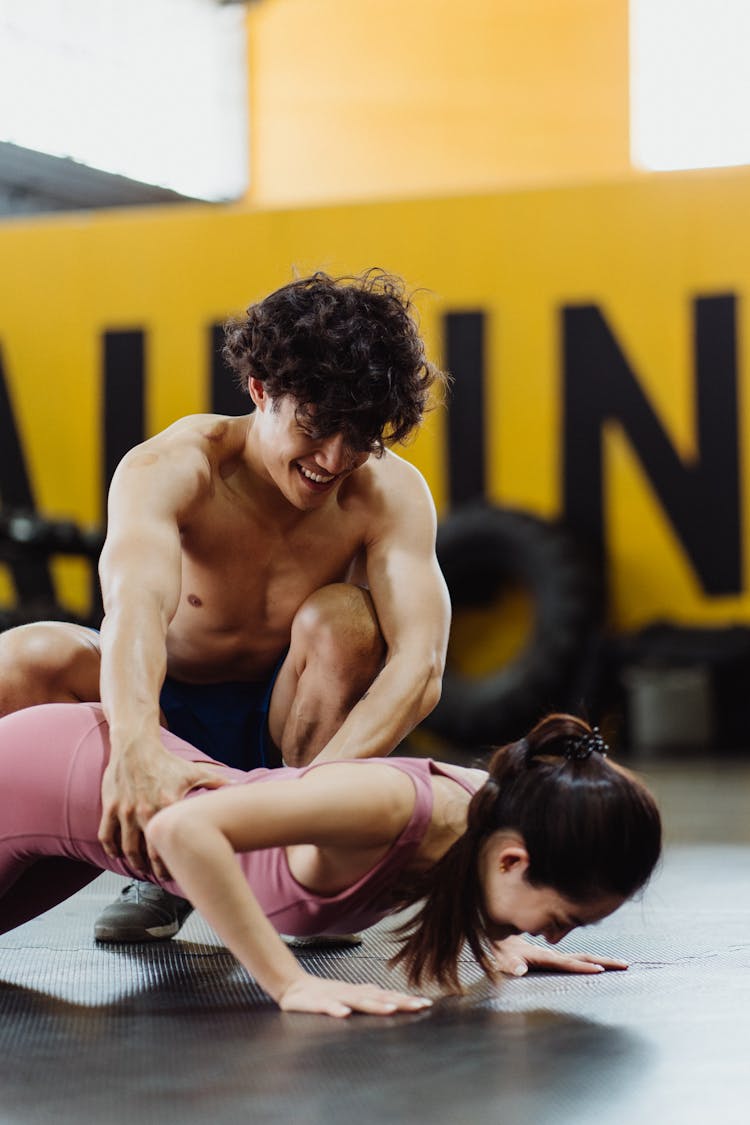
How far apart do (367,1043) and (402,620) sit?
0.87m

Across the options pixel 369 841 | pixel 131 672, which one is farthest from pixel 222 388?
pixel 369 841

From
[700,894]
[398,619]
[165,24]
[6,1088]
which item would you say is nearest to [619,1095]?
[6,1088]

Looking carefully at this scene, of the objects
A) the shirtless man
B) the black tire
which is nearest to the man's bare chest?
the shirtless man

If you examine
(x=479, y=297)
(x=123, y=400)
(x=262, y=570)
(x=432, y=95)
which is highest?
(x=432, y=95)

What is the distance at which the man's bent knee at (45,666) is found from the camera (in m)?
2.19

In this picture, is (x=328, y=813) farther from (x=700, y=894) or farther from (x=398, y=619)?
(x=700, y=894)

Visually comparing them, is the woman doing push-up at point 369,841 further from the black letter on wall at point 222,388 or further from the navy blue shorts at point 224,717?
the black letter on wall at point 222,388

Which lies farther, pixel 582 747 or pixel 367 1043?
pixel 582 747

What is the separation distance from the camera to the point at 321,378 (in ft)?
6.70

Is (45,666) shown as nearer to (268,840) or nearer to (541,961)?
(268,840)

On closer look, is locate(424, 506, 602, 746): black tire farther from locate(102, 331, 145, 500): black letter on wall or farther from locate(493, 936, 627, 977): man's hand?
locate(493, 936, 627, 977): man's hand

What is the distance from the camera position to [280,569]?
92.4 inches

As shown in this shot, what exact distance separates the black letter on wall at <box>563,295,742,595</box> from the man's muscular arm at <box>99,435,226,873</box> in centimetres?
415

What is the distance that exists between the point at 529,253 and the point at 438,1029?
204 inches
